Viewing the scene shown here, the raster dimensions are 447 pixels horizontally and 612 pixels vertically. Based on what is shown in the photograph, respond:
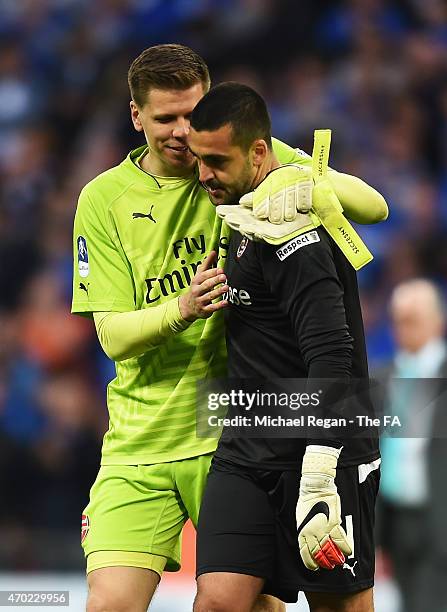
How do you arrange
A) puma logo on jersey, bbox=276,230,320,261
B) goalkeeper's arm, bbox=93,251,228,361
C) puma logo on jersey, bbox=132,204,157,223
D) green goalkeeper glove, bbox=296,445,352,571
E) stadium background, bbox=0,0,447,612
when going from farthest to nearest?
stadium background, bbox=0,0,447,612
puma logo on jersey, bbox=132,204,157,223
goalkeeper's arm, bbox=93,251,228,361
puma logo on jersey, bbox=276,230,320,261
green goalkeeper glove, bbox=296,445,352,571

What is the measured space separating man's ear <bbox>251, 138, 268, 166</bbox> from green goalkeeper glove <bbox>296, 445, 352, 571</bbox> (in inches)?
31.3

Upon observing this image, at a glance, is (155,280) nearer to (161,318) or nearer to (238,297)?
(161,318)

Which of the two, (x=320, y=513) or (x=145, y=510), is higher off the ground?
(x=145, y=510)

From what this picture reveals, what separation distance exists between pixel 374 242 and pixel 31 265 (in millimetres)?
2170

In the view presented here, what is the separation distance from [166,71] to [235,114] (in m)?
0.41

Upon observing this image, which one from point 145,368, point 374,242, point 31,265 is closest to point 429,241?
point 374,242

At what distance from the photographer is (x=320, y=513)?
2.87 meters

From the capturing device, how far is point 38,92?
7.86 metres

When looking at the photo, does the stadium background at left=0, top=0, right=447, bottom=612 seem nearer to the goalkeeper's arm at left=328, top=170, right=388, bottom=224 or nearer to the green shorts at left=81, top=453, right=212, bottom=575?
the green shorts at left=81, top=453, right=212, bottom=575

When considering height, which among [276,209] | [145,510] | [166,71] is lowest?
[145,510]

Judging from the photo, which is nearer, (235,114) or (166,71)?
(235,114)

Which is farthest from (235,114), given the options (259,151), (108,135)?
(108,135)

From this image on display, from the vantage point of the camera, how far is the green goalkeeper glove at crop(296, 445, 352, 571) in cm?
287
